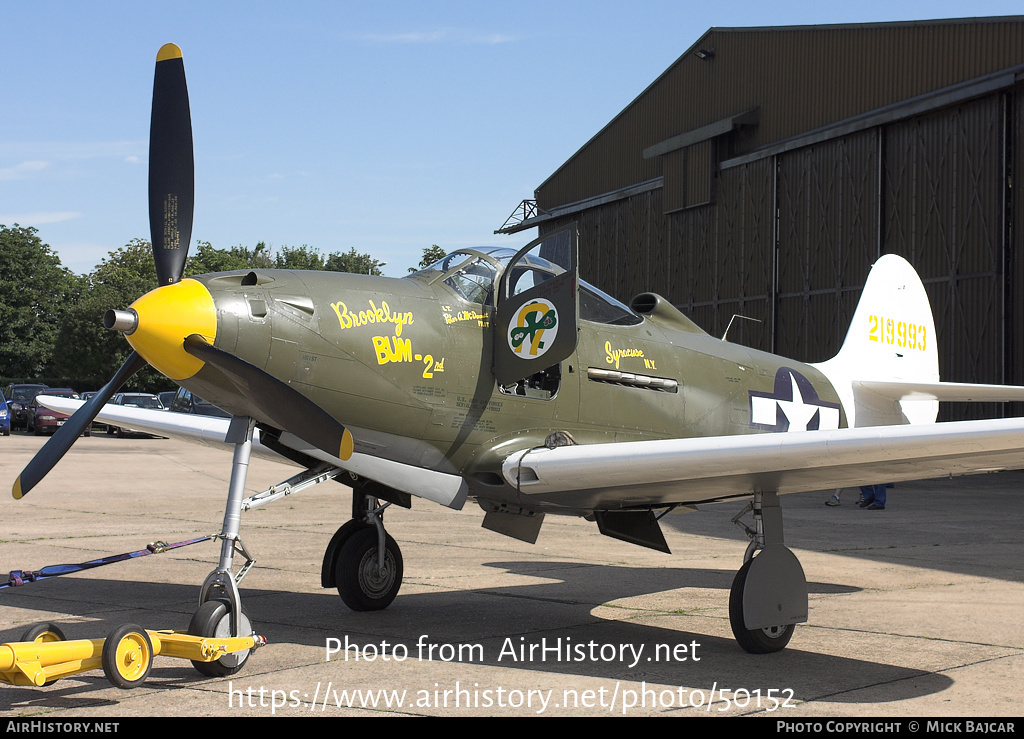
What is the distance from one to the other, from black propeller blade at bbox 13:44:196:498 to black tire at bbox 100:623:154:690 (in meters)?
1.73

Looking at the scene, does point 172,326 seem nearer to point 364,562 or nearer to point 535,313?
point 535,313

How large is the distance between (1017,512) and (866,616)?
37.0 feet

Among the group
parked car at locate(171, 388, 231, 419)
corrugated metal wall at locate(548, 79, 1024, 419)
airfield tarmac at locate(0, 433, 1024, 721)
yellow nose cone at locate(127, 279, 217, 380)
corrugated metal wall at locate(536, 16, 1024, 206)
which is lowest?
airfield tarmac at locate(0, 433, 1024, 721)

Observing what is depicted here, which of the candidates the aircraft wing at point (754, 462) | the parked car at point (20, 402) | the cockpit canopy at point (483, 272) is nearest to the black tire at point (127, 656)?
the aircraft wing at point (754, 462)

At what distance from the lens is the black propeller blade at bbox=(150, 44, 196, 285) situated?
6.01 m

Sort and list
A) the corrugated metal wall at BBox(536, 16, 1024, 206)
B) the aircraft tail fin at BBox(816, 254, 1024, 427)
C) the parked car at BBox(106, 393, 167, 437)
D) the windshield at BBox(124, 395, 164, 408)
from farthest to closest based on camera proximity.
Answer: the windshield at BBox(124, 395, 164, 408), the parked car at BBox(106, 393, 167, 437), the corrugated metal wall at BBox(536, 16, 1024, 206), the aircraft tail fin at BBox(816, 254, 1024, 427)

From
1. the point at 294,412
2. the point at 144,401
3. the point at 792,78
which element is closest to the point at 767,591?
the point at 294,412

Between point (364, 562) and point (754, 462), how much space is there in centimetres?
327

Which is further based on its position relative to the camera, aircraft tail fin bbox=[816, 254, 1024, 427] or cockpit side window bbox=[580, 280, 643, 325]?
aircraft tail fin bbox=[816, 254, 1024, 427]

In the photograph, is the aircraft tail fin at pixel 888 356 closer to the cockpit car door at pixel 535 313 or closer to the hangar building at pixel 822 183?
the cockpit car door at pixel 535 313

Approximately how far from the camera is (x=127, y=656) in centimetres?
484

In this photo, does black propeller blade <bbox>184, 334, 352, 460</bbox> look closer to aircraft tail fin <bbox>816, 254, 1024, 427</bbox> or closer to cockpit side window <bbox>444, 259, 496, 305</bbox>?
cockpit side window <bbox>444, 259, 496, 305</bbox>

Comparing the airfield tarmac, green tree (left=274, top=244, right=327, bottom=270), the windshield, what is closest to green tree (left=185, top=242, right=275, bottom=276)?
green tree (left=274, top=244, right=327, bottom=270)

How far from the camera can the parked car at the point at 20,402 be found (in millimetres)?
44594
